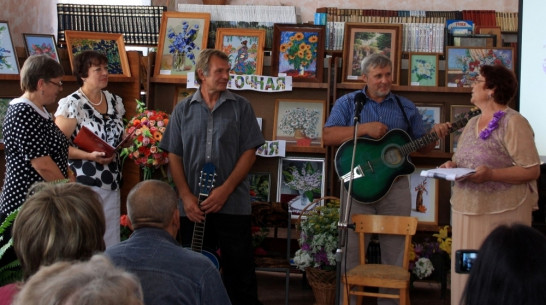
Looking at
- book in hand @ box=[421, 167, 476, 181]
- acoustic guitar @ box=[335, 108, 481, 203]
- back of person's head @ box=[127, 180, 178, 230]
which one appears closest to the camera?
back of person's head @ box=[127, 180, 178, 230]

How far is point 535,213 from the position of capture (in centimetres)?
558

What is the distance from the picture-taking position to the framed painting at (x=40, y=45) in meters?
5.87

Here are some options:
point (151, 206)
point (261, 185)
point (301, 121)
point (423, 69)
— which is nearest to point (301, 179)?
point (261, 185)

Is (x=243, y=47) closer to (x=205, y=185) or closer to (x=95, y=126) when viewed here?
(x=95, y=126)

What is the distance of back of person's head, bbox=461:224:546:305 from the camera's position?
1421 mm

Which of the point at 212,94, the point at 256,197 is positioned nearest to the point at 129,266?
the point at 212,94

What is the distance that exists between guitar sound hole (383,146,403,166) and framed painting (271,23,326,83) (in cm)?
128

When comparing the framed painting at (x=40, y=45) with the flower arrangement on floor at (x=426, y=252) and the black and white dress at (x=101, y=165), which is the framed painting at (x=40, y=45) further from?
the flower arrangement on floor at (x=426, y=252)

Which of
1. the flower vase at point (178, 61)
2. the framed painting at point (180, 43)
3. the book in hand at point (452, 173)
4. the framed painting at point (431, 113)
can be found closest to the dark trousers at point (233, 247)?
the book in hand at point (452, 173)

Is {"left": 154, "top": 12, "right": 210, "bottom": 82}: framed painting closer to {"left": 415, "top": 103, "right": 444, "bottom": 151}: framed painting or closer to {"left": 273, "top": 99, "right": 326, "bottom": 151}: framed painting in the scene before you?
{"left": 273, "top": 99, "right": 326, "bottom": 151}: framed painting

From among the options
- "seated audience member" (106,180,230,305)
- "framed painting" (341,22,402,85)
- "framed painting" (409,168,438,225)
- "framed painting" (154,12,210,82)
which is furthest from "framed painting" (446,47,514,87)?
"seated audience member" (106,180,230,305)

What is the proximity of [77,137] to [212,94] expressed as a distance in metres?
0.81

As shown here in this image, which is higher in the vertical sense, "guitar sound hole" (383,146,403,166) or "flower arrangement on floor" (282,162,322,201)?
"guitar sound hole" (383,146,403,166)

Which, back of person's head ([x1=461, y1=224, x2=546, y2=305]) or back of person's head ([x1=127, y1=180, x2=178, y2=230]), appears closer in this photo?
back of person's head ([x1=461, y1=224, x2=546, y2=305])
